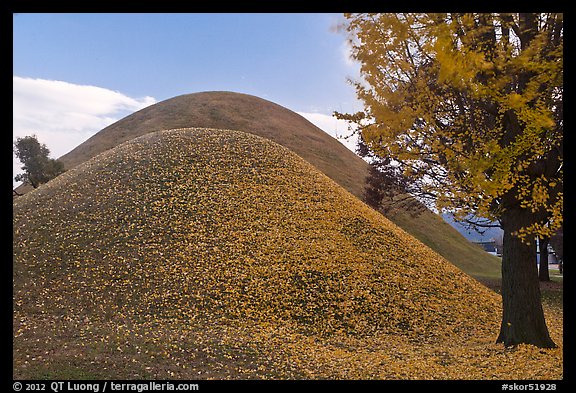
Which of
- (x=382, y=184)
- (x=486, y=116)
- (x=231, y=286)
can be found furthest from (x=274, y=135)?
(x=486, y=116)

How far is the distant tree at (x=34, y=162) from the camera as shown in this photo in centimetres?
3700

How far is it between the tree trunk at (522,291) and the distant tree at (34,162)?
124 feet

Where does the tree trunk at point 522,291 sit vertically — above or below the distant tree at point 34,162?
below

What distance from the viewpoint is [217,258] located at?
1506cm

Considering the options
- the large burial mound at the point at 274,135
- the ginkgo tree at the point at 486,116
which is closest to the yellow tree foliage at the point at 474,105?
the ginkgo tree at the point at 486,116

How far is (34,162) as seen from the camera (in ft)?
122

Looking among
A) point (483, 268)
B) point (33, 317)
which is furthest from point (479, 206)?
point (483, 268)

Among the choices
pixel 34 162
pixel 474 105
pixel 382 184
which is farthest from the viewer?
pixel 34 162

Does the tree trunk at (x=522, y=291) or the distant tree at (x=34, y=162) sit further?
the distant tree at (x=34, y=162)

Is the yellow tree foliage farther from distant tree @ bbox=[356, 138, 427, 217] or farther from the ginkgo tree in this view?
distant tree @ bbox=[356, 138, 427, 217]

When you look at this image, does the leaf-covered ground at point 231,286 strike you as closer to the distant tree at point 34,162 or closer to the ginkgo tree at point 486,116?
the ginkgo tree at point 486,116

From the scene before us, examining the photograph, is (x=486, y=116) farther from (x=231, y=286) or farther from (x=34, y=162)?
(x=34, y=162)

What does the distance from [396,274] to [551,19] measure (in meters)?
9.41

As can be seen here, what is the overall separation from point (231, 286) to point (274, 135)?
39083 millimetres
